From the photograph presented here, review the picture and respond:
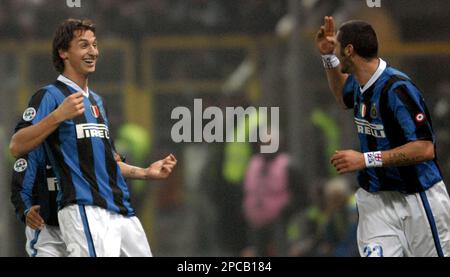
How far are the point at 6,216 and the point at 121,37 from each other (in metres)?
2.22

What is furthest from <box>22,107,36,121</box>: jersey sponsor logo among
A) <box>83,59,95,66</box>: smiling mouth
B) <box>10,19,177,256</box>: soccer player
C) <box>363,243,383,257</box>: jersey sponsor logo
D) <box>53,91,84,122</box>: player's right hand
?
<box>363,243,383,257</box>: jersey sponsor logo

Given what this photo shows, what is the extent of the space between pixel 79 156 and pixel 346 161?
1.43 m

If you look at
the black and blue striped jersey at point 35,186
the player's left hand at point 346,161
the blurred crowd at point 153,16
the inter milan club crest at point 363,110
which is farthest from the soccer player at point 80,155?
the blurred crowd at point 153,16

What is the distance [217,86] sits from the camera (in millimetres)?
11750

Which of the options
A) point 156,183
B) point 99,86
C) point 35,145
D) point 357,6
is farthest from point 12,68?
point 35,145

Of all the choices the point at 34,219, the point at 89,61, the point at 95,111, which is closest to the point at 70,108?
the point at 95,111

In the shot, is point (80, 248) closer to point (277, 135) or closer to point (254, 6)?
point (277, 135)

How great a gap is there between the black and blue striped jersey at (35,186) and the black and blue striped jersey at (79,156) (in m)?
0.28

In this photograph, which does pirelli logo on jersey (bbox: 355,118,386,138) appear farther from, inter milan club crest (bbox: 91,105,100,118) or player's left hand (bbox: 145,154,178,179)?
inter milan club crest (bbox: 91,105,100,118)

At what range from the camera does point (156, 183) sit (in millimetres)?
11930

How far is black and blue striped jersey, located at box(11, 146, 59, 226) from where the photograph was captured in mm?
6559

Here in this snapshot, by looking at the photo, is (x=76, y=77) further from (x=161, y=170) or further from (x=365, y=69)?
(x=365, y=69)

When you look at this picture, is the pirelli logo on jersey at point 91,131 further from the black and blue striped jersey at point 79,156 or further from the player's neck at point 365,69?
the player's neck at point 365,69

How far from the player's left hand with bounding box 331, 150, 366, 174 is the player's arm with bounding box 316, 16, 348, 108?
75cm
